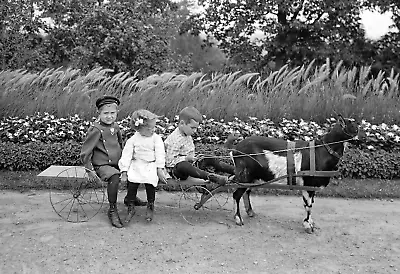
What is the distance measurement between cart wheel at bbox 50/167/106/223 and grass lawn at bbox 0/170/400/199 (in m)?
0.29

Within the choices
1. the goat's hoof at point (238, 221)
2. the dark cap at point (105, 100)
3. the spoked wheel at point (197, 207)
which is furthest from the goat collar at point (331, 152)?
the dark cap at point (105, 100)

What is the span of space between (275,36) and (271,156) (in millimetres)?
10845

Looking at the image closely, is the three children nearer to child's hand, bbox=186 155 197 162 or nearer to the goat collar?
child's hand, bbox=186 155 197 162

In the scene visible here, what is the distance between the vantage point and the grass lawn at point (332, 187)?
22.3 feet

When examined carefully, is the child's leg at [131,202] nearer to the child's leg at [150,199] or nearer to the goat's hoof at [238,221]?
the child's leg at [150,199]

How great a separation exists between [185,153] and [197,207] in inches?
27.1

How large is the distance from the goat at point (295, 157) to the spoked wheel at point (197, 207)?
0.44 m

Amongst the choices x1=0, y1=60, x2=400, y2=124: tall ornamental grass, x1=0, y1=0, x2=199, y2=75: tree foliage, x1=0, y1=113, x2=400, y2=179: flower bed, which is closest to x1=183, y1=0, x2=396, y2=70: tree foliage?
x1=0, y1=0, x2=199, y2=75: tree foliage

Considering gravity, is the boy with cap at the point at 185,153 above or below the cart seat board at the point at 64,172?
above

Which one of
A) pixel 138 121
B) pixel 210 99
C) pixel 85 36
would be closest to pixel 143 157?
pixel 138 121

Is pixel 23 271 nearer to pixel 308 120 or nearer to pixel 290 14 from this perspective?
pixel 308 120

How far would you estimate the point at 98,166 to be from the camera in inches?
214

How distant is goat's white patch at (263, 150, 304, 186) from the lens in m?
5.02

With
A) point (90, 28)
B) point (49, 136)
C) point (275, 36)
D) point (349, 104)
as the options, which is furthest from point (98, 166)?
point (275, 36)
